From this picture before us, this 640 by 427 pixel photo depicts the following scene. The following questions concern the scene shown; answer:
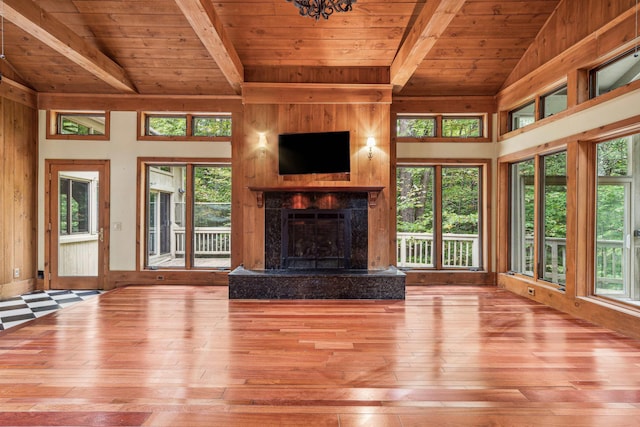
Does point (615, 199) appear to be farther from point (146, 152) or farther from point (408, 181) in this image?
point (146, 152)

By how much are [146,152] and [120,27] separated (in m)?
1.98

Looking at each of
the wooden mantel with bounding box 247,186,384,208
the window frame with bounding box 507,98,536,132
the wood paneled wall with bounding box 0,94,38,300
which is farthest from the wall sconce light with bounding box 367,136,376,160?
the wood paneled wall with bounding box 0,94,38,300

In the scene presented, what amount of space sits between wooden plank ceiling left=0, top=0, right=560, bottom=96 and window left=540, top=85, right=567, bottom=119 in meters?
0.92

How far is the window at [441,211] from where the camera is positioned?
6.37 m

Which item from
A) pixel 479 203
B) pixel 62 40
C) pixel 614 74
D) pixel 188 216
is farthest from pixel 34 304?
pixel 614 74

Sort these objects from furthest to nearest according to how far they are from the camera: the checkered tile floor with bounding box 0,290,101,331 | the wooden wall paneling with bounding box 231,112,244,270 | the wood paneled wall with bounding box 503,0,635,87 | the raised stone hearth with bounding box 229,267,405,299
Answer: the wooden wall paneling with bounding box 231,112,244,270 → the raised stone hearth with bounding box 229,267,405,299 → the checkered tile floor with bounding box 0,290,101,331 → the wood paneled wall with bounding box 503,0,635,87

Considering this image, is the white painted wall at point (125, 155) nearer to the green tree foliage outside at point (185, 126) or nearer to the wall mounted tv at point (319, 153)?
the green tree foliage outside at point (185, 126)

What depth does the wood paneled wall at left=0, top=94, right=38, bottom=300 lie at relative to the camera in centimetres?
545

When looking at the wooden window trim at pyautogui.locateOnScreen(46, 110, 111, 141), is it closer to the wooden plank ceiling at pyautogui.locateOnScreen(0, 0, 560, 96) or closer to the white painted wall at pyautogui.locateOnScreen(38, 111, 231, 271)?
the white painted wall at pyautogui.locateOnScreen(38, 111, 231, 271)

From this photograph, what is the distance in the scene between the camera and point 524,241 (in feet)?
18.8

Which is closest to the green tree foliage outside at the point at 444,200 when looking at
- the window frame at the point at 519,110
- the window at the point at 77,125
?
the window frame at the point at 519,110

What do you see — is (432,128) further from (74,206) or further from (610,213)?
(74,206)

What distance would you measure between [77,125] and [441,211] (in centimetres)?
668

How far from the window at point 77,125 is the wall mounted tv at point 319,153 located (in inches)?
134
